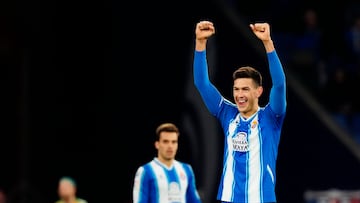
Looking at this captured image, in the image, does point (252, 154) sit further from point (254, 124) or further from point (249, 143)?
point (254, 124)

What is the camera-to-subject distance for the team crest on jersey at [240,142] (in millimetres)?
7414

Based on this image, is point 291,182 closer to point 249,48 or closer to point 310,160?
point 310,160

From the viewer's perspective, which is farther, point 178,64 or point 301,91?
point 178,64

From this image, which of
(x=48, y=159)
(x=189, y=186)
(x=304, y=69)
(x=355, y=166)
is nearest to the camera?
(x=189, y=186)

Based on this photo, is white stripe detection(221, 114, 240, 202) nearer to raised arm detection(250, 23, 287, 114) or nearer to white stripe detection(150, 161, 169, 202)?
raised arm detection(250, 23, 287, 114)

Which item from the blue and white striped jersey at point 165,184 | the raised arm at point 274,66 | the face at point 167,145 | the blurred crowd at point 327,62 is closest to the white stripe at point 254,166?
the raised arm at point 274,66

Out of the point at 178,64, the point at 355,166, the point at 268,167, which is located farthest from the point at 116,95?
the point at 268,167

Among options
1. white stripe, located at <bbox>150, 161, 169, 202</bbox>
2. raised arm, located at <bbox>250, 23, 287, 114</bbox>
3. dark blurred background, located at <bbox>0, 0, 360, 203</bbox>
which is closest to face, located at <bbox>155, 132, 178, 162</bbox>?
white stripe, located at <bbox>150, 161, 169, 202</bbox>

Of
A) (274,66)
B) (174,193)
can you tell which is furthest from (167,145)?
(274,66)

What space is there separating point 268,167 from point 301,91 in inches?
275

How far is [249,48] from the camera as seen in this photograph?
14.4m

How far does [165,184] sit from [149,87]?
527 cm

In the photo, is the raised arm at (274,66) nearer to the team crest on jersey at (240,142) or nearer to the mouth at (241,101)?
the mouth at (241,101)

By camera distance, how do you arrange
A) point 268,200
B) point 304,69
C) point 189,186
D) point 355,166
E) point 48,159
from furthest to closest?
1. point 48,159
2. point 304,69
3. point 355,166
4. point 189,186
5. point 268,200
